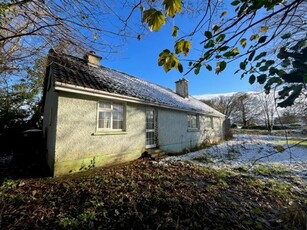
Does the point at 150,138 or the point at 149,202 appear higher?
the point at 150,138

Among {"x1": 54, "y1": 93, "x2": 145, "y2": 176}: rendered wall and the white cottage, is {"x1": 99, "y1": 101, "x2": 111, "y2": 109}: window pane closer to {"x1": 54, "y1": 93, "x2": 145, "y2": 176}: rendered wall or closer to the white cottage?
the white cottage

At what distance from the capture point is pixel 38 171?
629 cm

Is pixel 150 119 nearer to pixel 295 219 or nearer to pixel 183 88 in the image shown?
pixel 295 219

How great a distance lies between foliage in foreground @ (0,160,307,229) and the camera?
329 cm

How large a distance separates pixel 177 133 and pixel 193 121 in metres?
2.99

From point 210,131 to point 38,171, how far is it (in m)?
13.5

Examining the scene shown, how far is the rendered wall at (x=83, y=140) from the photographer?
5938 mm

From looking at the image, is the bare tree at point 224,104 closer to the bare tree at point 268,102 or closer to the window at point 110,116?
the window at point 110,116

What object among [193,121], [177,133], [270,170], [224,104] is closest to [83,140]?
[177,133]

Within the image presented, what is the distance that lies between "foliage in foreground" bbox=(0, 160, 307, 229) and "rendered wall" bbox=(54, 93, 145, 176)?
2.04ft

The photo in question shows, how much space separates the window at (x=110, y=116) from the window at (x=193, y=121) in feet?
21.7

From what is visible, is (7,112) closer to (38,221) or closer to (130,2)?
(38,221)

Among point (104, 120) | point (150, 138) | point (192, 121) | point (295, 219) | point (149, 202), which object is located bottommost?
point (295, 219)

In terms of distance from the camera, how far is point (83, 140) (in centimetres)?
647
